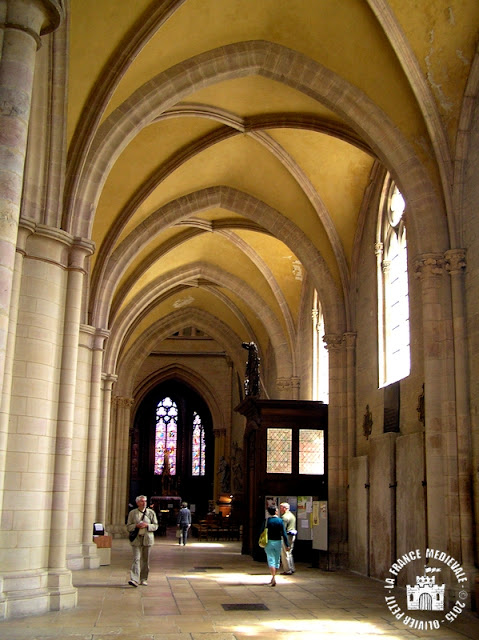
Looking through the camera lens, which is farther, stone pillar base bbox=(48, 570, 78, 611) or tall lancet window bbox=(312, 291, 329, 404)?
tall lancet window bbox=(312, 291, 329, 404)

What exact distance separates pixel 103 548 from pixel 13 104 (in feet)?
37.5

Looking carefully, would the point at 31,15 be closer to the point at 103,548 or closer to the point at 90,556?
the point at 90,556

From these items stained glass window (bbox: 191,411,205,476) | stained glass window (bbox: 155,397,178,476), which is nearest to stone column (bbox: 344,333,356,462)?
stained glass window (bbox: 155,397,178,476)

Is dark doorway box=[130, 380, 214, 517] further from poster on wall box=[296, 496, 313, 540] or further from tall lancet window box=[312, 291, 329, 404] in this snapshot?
poster on wall box=[296, 496, 313, 540]

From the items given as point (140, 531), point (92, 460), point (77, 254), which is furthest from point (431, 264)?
point (92, 460)

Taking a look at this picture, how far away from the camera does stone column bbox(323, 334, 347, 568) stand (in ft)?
51.5

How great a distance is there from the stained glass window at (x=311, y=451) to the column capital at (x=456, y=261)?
7452 mm

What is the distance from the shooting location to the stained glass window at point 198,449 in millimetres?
41769

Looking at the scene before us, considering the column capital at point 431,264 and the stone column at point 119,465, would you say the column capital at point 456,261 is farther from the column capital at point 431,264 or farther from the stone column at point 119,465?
the stone column at point 119,465

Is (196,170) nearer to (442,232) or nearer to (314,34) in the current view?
(314,34)

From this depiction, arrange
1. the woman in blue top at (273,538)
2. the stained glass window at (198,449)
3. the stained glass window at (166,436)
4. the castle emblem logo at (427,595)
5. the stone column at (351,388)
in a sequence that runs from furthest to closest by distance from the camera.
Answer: the stained glass window at (198,449)
the stained glass window at (166,436)
the stone column at (351,388)
the woman in blue top at (273,538)
the castle emblem logo at (427,595)

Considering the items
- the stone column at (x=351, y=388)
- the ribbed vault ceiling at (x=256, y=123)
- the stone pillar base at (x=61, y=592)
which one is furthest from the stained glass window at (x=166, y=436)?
the stone pillar base at (x=61, y=592)

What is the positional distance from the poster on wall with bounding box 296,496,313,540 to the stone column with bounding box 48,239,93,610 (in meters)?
7.81

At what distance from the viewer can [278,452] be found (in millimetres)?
17469
